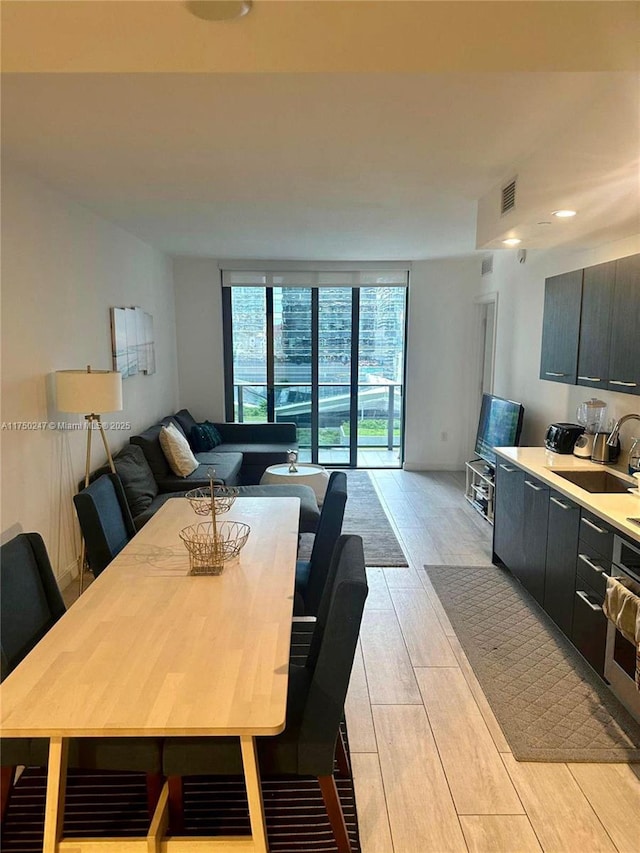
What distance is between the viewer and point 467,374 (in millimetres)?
6758

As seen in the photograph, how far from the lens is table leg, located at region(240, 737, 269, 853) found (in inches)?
57.2

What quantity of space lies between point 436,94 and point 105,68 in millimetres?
1198

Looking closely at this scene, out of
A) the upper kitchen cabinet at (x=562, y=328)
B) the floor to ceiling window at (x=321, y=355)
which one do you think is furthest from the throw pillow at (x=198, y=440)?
the upper kitchen cabinet at (x=562, y=328)

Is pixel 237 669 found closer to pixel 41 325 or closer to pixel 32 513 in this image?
pixel 32 513

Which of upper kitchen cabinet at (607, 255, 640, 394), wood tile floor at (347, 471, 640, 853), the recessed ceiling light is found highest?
the recessed ceiling light

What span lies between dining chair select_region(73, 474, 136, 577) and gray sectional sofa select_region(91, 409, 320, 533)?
1009mm

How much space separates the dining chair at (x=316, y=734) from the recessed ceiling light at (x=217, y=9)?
1.40m

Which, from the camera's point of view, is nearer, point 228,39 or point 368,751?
point 228,39

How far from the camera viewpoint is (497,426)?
197 inches

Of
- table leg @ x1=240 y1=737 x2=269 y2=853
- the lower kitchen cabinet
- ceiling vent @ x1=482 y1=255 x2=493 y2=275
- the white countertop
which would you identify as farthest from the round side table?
table leg @ x1=240 y1=737 x2=269 y2=853

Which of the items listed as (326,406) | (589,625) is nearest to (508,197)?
(589,625)

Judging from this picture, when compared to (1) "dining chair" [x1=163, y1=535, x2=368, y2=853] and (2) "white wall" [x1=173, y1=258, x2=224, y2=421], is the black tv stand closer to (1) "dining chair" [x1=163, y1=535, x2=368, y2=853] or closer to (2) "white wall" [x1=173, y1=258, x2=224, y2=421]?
(2) "white wall" [x1=173, y1=258, x2=224, y2=421]

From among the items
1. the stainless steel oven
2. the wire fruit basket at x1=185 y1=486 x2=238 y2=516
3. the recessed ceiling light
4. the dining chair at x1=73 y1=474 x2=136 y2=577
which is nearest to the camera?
the recessed ceiling light

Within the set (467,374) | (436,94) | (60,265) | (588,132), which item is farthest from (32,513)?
(467,374)
